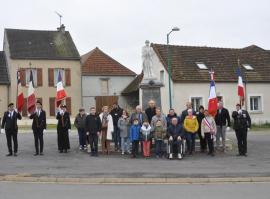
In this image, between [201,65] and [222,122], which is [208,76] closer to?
[201,65]

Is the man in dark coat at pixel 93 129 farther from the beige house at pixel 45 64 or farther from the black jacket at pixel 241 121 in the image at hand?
the beige house at pixel 45 64

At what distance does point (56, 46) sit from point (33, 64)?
3533 mm

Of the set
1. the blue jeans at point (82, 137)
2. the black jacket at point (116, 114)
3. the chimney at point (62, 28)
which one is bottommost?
the blue jeans at point (82, 137)

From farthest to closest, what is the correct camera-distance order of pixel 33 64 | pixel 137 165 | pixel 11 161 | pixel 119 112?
pixel 33 64 < pixel 119 112 < pixel 11 161 < pixel 137 165

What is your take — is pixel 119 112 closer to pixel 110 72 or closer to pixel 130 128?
pixel 130 128

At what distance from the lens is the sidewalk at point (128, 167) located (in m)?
12.8

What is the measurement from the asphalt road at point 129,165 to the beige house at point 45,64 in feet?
102

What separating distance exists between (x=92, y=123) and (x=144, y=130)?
1884 mm

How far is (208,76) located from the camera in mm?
41312

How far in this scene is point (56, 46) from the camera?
51.9 metres

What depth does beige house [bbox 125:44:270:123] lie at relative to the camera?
4028cm

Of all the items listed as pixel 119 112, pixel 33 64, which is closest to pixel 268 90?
pixel 33 64

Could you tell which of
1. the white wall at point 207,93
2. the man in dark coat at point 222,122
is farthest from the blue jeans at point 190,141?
the white wall at point 207,93
